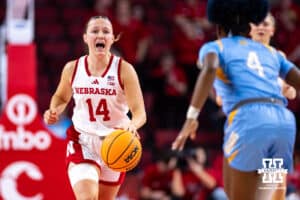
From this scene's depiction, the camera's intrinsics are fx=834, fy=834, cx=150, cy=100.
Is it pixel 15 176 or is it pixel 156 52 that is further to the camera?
pixel 156 52

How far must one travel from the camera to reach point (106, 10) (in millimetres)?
11508

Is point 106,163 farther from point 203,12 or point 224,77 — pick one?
point 203,12

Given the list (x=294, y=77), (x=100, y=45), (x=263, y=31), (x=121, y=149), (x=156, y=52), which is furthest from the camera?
(x=156, y=52)

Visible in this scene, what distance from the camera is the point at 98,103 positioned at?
5992 mm

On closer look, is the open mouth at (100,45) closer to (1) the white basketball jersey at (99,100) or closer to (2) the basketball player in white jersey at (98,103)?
(2) the basketball player in white jersey at (98,103)

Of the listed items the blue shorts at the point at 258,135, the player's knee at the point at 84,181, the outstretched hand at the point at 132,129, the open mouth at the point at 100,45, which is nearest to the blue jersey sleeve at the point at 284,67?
the blue shorts at the point at 258,135

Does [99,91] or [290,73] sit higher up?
[290,73]

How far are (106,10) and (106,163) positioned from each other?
240 inches

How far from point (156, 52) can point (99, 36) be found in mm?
5721

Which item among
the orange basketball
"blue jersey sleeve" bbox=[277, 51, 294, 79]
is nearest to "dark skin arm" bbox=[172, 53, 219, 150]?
"blue jersey sleeve" bbox=[277, 51, 294, 79]

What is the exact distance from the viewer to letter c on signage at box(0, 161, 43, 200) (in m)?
8.22

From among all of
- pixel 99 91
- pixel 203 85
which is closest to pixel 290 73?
pixel 203 85

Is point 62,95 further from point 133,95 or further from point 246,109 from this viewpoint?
point 246,109

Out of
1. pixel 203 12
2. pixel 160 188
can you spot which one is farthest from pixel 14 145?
pixel 203 12
